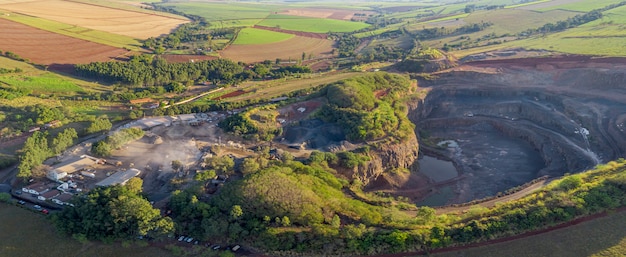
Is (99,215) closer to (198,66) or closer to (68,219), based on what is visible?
(68,219)

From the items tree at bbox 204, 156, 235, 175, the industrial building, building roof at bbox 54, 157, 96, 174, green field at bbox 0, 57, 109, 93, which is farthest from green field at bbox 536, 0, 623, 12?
building roof at bbox 54, 157, 96, 174

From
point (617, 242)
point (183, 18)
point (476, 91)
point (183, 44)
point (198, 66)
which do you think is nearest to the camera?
point (617, 242)

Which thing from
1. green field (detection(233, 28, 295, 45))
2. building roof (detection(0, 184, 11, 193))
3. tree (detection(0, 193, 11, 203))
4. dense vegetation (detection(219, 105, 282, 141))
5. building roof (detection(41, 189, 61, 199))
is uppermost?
green field (detection(233, 28, 295, 45))

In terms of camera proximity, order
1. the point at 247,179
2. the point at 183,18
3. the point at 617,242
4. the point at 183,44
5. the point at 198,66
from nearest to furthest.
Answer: the point at 617,242 → the point at 247,179 → the point at 198,66 → the point at 183,44 → the point at 183,18

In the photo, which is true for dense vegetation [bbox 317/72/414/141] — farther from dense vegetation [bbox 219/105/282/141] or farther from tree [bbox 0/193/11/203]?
tree [bbox 0/193/11/203]

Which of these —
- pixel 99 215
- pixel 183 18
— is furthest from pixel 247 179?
pixel 183 18

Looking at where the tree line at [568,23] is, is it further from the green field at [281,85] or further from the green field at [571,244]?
the green field at [571,244]
